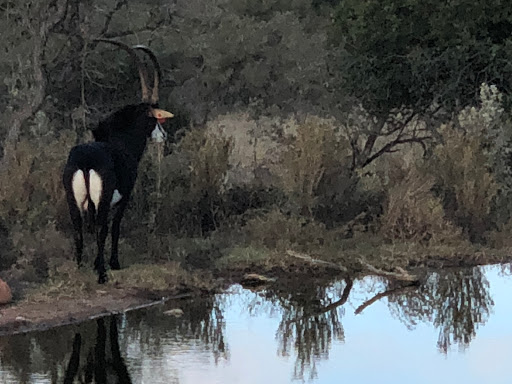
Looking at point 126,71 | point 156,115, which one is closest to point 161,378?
point 156,115

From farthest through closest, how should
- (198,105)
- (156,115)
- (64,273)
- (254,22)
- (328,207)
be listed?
(254,22), (198,105), (328,207), (156,115), (64,273)

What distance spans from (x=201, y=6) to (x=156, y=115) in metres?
9.86

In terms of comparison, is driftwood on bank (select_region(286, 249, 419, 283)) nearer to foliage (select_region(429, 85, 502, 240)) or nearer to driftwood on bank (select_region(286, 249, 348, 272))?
driftwood on bank (select_region(286, 249, 348, 272))

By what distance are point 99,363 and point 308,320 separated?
6.45 feet

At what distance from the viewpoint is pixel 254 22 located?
19938mm

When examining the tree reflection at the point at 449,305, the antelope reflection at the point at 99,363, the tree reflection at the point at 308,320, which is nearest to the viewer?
the antelope reflection at the point at 99,363

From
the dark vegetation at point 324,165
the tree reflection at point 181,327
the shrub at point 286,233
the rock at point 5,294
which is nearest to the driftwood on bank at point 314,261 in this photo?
the dark vegetation at point 324,165

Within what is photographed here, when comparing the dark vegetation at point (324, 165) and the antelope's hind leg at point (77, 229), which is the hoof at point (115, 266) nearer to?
the antelope's hind leg at point (77, 229)

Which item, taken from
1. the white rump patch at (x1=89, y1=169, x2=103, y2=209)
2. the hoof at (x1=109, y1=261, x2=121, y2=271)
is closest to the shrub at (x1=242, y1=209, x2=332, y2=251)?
the hoof at (x1=109, y1=261, x2=121, y2=271)

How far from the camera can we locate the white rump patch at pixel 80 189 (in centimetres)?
813

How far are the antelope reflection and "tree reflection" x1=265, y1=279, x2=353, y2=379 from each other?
1.13 metres

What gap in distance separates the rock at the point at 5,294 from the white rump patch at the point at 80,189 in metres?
0.91

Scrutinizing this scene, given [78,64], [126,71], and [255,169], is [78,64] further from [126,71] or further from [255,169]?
[255,169]

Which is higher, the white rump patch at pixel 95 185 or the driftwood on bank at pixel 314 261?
the white rump patch at pixel 95 185
